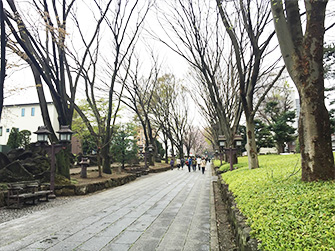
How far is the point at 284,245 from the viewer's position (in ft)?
6.68

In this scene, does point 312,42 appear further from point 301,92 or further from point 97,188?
point 97,188

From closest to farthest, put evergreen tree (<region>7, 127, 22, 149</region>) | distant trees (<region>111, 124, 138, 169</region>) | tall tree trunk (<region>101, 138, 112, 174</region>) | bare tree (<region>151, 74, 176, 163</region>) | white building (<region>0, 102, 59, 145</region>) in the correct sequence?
tall tree trunk (<region>101, 138, 112, 174</region>) < distant trees (<region>111, 124, 138, 169</region>) < evergreen tree (<region>7, 127, 22, 149</region>) < bare tree (<region>151, 74, 176, 163</region>) < white building (<region>0, 102, 59, 145</region>)

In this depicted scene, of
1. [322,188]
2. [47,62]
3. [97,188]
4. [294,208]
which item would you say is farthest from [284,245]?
[47,62]

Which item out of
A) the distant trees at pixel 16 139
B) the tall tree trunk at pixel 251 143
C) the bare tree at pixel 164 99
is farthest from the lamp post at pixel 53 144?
the bare tree at pixel 164 99

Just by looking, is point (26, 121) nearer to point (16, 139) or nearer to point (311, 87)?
point (16, 139)

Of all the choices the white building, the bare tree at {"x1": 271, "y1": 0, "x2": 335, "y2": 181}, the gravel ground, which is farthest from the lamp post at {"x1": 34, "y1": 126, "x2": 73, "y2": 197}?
the white building

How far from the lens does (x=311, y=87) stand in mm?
4078

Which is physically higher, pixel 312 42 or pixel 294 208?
pixel 312 42

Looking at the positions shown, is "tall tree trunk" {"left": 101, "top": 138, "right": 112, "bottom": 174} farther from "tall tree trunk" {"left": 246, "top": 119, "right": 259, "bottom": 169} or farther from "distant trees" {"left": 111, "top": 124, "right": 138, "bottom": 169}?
"tall tree trunk" {"left": 246, "top": 119, "right": 259, "bottom": 169}

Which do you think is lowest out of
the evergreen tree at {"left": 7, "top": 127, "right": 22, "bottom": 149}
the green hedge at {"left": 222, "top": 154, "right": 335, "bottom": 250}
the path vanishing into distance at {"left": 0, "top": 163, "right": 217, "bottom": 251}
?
the path vanishing into distance at {"left": 0, "top": 163, "right": 217, "bottom": 251}

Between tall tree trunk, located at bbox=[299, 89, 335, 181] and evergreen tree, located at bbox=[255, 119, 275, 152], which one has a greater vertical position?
evergreen tree, located at bbox=[255, 119, 275, 152]

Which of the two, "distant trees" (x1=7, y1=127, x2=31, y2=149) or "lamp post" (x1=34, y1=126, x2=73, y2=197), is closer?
"lamp post" (x1=34, y1=126, x2=73, y2=197)

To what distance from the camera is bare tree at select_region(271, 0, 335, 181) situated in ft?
12.8

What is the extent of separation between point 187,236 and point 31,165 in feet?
29.4
